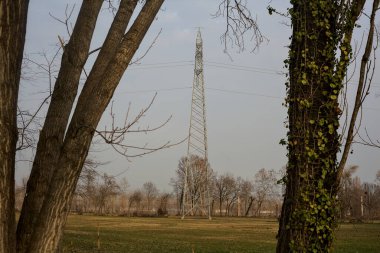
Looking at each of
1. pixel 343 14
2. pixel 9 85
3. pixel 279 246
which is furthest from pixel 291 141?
pixel 9 85

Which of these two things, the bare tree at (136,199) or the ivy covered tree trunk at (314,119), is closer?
the ivy covered tree trunk at (314,119)

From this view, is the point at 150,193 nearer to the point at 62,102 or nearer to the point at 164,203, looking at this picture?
the point at 164,203

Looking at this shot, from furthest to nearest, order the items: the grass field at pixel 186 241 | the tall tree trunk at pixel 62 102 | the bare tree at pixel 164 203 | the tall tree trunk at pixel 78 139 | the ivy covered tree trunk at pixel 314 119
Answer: the bare tree at pixel 164 203
the grass field at pixel 186 241
the ivy covered tree trunk at pixel 314 119
the tall tree trunk at pixel 62 102
the tall tree trunk at pixel 78 139

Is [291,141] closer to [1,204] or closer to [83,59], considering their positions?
[83,59]

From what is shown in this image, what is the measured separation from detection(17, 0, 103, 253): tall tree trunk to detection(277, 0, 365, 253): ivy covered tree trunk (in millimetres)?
2124

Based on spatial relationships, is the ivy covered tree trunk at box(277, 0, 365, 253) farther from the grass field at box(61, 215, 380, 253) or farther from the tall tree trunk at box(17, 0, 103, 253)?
the tall tree trunk at box(17, 0, 103, 253)

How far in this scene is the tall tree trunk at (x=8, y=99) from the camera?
271 cm

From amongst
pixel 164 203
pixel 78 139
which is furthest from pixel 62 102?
pixel 164 203

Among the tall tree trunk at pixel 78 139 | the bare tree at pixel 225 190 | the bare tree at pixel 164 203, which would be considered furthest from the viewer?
the bare tree at pixel 225 190

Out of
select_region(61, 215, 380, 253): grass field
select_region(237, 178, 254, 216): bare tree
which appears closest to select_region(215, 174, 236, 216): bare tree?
select_region(237, 178, 254, 216): bare tree

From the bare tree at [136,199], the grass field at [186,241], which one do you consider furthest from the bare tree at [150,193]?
the grass field at [186,241]

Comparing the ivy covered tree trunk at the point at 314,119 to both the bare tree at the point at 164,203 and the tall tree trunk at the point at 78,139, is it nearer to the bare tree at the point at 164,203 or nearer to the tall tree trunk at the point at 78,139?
the tall tree trunk at the point at 78,139

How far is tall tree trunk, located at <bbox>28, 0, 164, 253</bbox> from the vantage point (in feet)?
10.1

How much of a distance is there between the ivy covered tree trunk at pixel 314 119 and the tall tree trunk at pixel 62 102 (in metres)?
2.12
